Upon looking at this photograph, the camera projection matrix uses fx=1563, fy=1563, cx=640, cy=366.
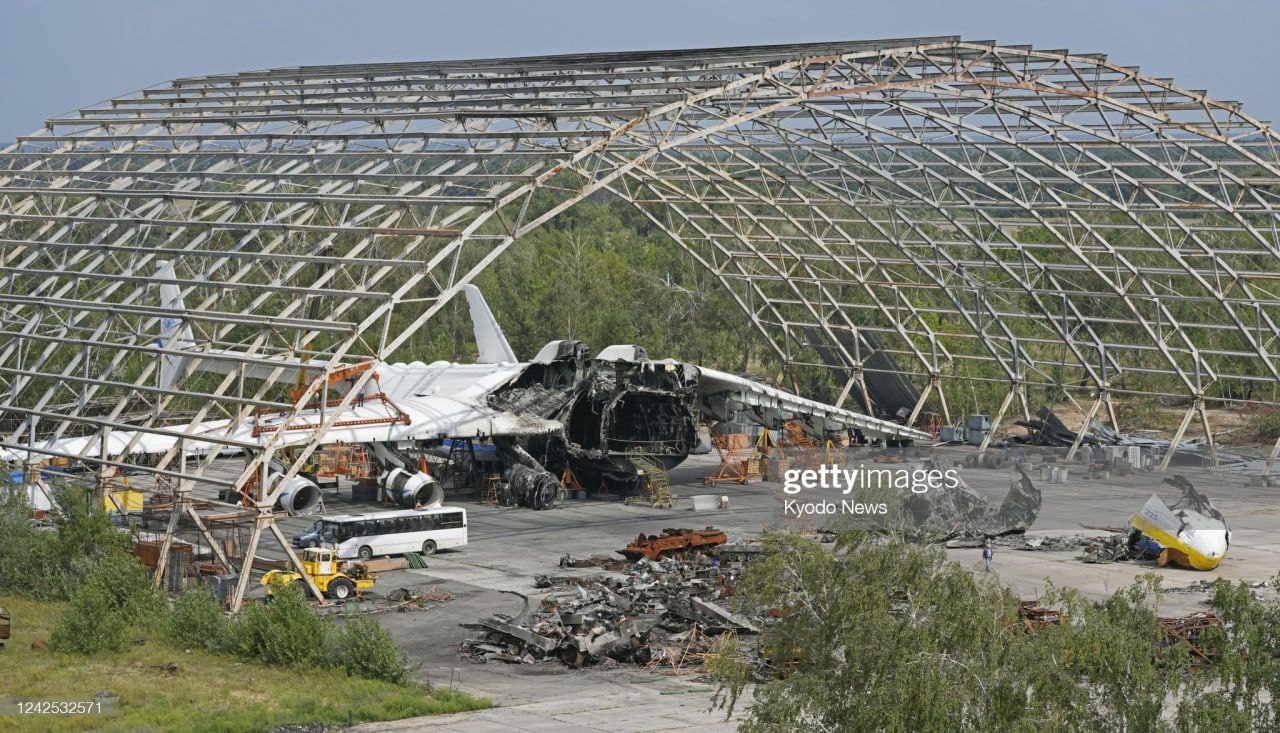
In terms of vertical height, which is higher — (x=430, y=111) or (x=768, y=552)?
(x=430, y=111)

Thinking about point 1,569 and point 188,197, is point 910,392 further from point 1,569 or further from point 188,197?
point 1,569

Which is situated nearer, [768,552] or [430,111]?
[768,552]

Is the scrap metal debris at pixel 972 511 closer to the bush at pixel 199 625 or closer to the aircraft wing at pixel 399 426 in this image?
the aircraft wing at pixel 399 426

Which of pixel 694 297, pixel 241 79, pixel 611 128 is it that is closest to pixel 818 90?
pixel 611 128

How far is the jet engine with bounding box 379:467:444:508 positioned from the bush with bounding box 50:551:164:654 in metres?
14.8

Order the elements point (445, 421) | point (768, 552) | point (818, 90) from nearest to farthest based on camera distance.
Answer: point (768, 552), point (818, 90), point (445, 421)

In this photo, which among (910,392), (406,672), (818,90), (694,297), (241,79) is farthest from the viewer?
(694,297)

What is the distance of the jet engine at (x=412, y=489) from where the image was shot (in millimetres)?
48156

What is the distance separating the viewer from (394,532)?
39.4 metres

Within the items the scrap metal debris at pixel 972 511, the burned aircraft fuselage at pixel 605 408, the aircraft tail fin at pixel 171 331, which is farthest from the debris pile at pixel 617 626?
the burned aircraft fuselage at pixel 605 408

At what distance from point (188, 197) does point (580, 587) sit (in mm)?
17387

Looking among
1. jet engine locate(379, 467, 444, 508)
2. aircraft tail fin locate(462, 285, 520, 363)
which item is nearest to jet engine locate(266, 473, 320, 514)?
jet engine locate(379, 467, 444, 508)

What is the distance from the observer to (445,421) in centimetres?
5122

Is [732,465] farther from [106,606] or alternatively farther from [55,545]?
[106,606]
